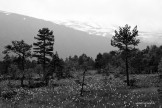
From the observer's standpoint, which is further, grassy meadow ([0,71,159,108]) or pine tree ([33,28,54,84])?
A: pine tree ([33,28,54,84])

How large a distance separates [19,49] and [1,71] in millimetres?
48277

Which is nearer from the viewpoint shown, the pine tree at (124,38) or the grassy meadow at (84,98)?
the grassy meadow at (84,98)

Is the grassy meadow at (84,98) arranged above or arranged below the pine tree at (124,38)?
below

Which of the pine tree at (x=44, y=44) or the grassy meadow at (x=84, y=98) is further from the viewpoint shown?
the pine tree at (x=44, y=44)

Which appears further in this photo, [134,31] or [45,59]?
[45,59]

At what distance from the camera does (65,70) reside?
73.7 metres

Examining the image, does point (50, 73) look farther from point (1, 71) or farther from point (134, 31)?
point (1, 71)

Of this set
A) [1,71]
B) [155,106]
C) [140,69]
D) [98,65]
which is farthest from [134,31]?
[98,65]

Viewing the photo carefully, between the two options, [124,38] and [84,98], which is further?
[124,38]

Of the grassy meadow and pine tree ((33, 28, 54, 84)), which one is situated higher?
pine tree ((33, 28, 54, 84))

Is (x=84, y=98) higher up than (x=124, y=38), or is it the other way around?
(x=124, y=38)

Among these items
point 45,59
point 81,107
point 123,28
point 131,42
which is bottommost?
point 81,107

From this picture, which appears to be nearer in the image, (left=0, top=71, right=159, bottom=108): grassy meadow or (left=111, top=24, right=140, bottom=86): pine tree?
(left=0, top=71, right=159, bottom=108): grassy meadow

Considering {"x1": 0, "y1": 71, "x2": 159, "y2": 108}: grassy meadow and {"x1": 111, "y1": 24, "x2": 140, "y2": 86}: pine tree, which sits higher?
{"x1": 111, "y1": 24, "x2": 140, "y2": 86}: pine tree
